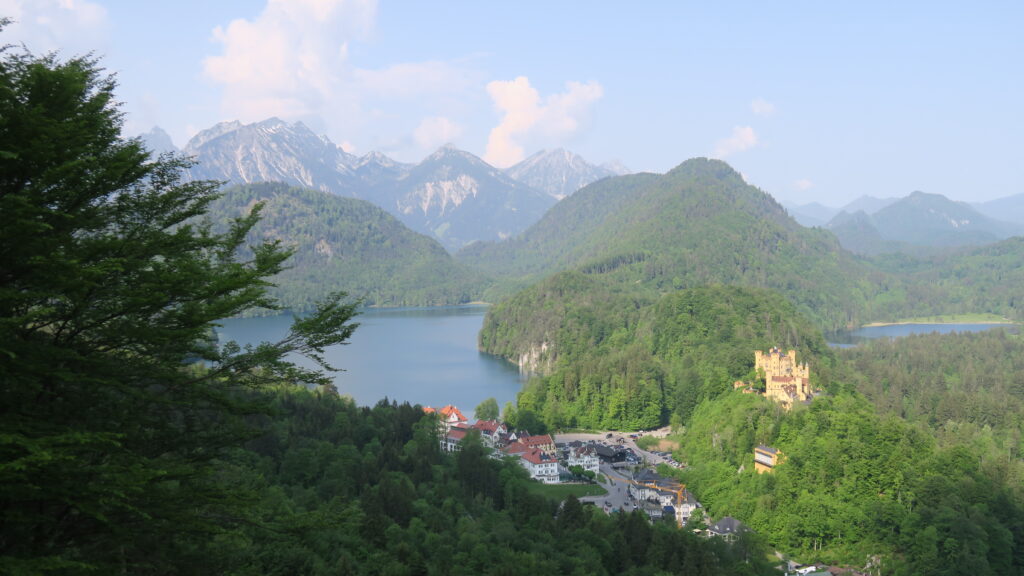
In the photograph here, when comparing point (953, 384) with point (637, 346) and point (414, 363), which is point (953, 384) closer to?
point (637, 346)

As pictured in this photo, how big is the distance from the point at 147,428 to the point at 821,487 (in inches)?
1529

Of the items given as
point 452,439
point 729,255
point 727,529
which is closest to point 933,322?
point 729,255

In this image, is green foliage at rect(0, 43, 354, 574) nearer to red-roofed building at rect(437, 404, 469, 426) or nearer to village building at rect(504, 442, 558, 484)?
village building at rect(504, 442, 558, 484)

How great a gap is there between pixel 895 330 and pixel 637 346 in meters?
85.7

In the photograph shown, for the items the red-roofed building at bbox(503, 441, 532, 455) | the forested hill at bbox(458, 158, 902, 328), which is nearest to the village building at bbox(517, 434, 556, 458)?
the red-roofed building at bbox(503, 441, 532, 455)

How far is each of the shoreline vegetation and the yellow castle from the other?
10765cm

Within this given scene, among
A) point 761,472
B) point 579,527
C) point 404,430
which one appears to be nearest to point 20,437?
point 579,527

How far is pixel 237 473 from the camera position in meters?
22.2

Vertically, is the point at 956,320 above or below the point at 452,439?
below

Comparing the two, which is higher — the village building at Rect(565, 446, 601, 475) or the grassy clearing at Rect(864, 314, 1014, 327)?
the grassy clearing at Rect(864, 314, 1014, 327)

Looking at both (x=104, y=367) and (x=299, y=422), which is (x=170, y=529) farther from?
(x=299, y=422)

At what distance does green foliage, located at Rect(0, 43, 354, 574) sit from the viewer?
717cm

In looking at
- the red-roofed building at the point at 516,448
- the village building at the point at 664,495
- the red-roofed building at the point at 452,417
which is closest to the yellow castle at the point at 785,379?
the village building at the point at 664,495

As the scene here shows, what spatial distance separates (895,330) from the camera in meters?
143
